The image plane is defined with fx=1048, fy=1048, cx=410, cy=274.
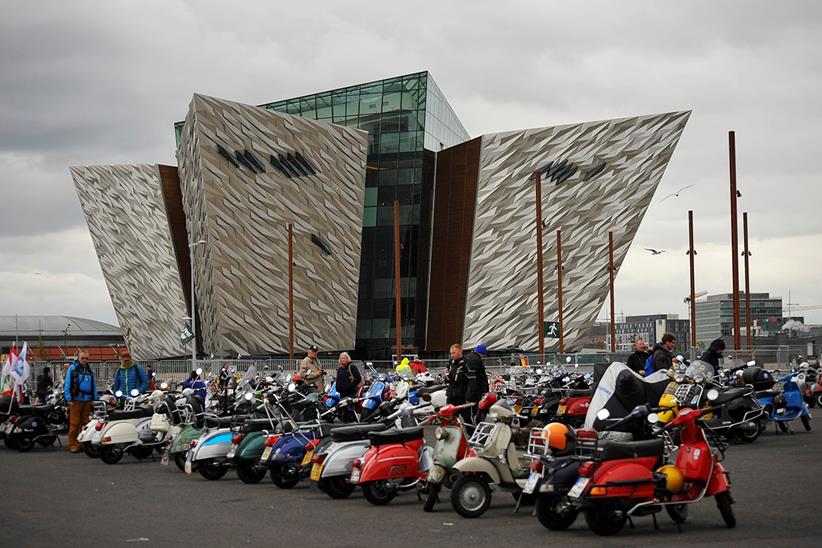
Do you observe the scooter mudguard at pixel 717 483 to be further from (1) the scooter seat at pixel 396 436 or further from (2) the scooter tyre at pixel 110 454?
(2) the scooter tyre at pixel 110 454

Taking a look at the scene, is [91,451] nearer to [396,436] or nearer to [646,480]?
[396,436]

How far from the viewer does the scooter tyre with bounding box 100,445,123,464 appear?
688 inches

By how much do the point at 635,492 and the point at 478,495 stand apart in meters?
1.98

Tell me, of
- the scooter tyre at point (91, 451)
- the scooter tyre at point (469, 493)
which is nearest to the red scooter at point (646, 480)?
the scooter tyre at point (469, 493)

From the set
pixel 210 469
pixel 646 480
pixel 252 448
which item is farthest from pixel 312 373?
pixel 646 480

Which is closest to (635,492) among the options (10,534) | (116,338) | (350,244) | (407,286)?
(10,534)

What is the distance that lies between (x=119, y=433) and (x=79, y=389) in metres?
2.36

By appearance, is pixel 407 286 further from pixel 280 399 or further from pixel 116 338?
pixel 116 338

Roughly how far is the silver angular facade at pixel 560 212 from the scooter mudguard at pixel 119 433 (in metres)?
35.4

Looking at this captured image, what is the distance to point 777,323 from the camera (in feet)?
525

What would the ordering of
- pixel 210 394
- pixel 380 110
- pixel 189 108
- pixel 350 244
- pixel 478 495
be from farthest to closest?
pixel 380 110
pixel 350 244
pixel 189 108
pixel 210 394
pixel 478 495

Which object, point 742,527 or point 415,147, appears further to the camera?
point 415,147

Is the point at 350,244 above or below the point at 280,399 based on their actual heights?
above

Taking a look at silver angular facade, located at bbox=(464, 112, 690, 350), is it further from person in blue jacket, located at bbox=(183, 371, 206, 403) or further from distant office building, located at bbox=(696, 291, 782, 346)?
distant office building, located at bbox=(696, 291, 782, 346)
